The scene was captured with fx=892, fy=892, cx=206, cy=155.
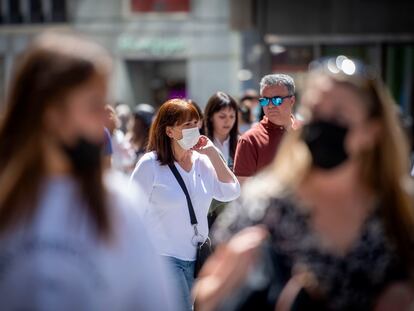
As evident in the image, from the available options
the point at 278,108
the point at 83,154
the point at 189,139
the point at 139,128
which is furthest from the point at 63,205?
the point at 139,128

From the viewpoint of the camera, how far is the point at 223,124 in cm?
858

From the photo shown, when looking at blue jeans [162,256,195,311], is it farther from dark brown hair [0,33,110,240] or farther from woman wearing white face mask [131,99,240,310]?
dark brown hair [0,33,110,240]

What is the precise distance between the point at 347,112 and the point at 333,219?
360mm

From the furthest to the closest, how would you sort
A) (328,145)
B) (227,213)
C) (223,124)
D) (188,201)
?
(223,124) → (188,201) → (227,213) → (328,145)

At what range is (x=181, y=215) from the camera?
19.8 ft

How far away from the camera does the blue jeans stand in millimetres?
6051

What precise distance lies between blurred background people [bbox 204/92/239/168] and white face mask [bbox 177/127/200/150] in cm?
215

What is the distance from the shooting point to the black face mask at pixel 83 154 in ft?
8.54

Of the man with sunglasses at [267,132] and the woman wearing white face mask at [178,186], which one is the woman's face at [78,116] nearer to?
the woman wearing white face mask at [178,186]

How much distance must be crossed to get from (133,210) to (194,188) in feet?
11.4

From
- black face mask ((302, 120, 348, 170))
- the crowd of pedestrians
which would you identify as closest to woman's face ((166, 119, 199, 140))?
the crowd of pedestrians

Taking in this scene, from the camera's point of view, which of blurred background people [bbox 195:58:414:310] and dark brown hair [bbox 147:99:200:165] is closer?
blurred background people [bbox 195:58:414:310]

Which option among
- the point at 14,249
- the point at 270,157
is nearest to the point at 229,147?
the point at 270,157

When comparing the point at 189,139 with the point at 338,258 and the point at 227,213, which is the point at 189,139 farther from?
the point at 338,258
